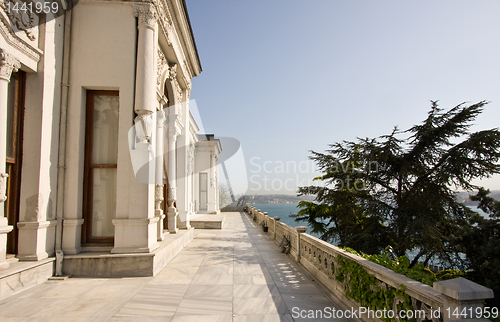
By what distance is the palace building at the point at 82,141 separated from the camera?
18.7 feet

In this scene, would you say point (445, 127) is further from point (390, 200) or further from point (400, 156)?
point (390, 200)

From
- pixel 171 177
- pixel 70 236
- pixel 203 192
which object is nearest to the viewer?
pixel 70 236

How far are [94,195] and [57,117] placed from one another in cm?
186

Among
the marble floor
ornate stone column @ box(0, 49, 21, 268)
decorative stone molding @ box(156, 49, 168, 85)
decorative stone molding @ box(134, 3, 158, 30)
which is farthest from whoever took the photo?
decorative stone molding @ box(156, 49, 168, 85)

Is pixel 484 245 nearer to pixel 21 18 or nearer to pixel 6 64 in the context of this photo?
pixel 6 64

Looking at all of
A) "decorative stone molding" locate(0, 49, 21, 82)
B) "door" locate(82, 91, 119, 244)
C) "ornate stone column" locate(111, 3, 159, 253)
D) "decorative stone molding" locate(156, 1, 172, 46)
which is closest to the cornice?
"decorative stone molding" locate(0, 49, 21, 82)

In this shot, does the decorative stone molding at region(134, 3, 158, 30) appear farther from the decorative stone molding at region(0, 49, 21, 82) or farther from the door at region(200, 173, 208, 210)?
the door at region(200, 173, 208, 210)

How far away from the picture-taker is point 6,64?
16.6ft

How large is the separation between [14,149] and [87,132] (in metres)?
1.42

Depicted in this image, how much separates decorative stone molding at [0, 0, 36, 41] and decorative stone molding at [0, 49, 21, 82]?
642 millimetres

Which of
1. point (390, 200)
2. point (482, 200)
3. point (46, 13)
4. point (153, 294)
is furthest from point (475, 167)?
point (46, 13)

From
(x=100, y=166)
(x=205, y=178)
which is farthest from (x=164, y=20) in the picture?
(x=205, y=178)

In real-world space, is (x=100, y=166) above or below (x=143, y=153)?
below

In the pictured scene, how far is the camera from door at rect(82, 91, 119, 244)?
22.1 feet
